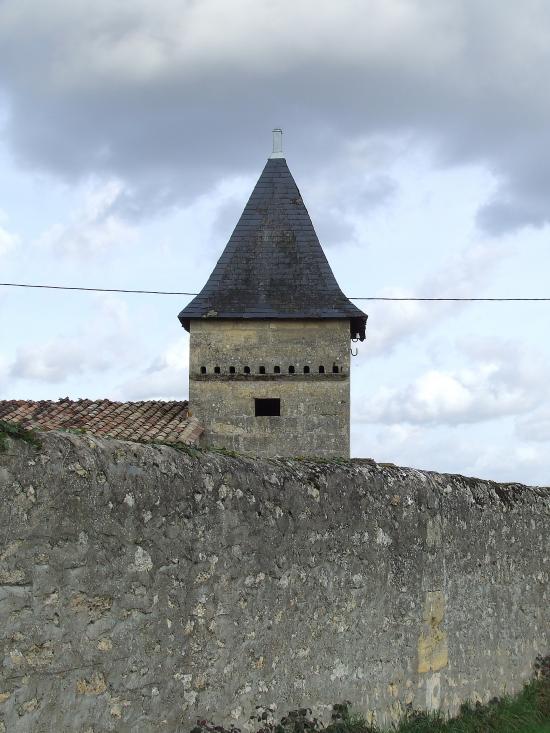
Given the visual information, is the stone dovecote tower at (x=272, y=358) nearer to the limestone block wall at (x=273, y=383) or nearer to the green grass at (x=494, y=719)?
the limestone block wall at (x=273, y=383)

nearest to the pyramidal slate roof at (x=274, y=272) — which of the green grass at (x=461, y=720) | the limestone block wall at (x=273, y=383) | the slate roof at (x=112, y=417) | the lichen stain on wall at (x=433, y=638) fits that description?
the limestone block wall at (x=273, y=383)

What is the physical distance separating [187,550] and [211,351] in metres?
16.1

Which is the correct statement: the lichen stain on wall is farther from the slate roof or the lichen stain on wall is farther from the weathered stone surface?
the slate roof

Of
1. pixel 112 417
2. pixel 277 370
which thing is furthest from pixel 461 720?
pixel 277 370

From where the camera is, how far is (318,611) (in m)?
6.09

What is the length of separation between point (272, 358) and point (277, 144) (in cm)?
600

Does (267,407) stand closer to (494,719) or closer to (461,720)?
(494,719)

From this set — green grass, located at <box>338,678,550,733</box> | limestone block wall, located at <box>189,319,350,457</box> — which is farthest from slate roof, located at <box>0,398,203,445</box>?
green grass, located at <box>338,678,550,733</box>

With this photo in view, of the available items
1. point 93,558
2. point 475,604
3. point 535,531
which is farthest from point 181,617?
point 535,531

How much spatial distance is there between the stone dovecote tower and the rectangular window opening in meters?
0.02

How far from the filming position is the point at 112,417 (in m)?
20.0

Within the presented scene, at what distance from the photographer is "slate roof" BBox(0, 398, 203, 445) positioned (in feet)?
62.1

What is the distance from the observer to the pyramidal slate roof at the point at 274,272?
69.1 feet

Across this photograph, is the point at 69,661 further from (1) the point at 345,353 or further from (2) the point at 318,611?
(1) the point at 345,353
